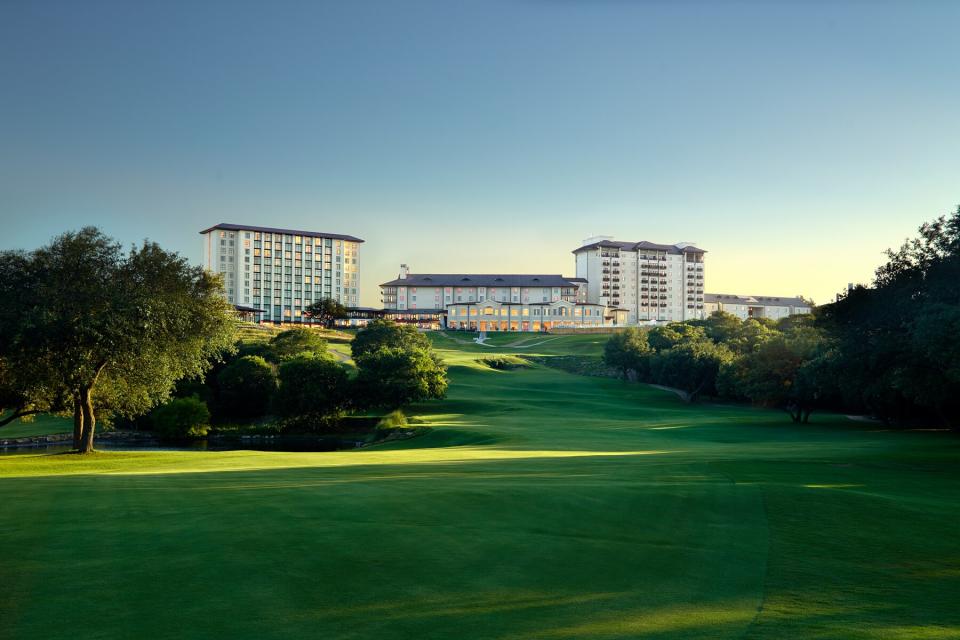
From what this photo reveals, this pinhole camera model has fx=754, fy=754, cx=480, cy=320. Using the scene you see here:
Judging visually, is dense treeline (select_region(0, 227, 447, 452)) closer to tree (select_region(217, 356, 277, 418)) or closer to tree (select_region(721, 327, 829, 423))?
tree (select_region(217, 356, 277, 418))

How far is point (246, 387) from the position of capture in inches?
3039

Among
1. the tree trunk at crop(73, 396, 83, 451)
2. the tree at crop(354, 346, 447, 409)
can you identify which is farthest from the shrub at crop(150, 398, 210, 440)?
the tree trunk at crop(73, 396, 83, 451)

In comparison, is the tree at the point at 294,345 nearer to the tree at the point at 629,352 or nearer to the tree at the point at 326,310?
the tree at the point at 629,352

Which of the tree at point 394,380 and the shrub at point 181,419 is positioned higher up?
the tree at point 394,380

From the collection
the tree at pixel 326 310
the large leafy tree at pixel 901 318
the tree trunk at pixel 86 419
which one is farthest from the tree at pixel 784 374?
the tree at pixel 326 310

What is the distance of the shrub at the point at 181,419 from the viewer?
219 feet

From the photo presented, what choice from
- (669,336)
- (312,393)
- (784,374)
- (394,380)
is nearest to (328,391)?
(312,393)

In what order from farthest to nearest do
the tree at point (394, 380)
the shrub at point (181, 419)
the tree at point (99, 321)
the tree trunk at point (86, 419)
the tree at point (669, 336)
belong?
the tree at point (669, 336)
the tree at point (394, 380)
the shrub at point (181, 419)
the tree trunk at point (86, 419)
the tree at point (99, 321)

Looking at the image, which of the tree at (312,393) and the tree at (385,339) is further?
the tree at (385,339)

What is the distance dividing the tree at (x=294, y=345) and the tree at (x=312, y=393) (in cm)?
1775

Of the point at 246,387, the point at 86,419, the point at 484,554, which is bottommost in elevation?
the point at 246,387

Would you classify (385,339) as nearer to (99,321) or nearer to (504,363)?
(504,363)

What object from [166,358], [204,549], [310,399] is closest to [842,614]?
[204,549]

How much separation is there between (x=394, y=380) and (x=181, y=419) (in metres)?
19.1
